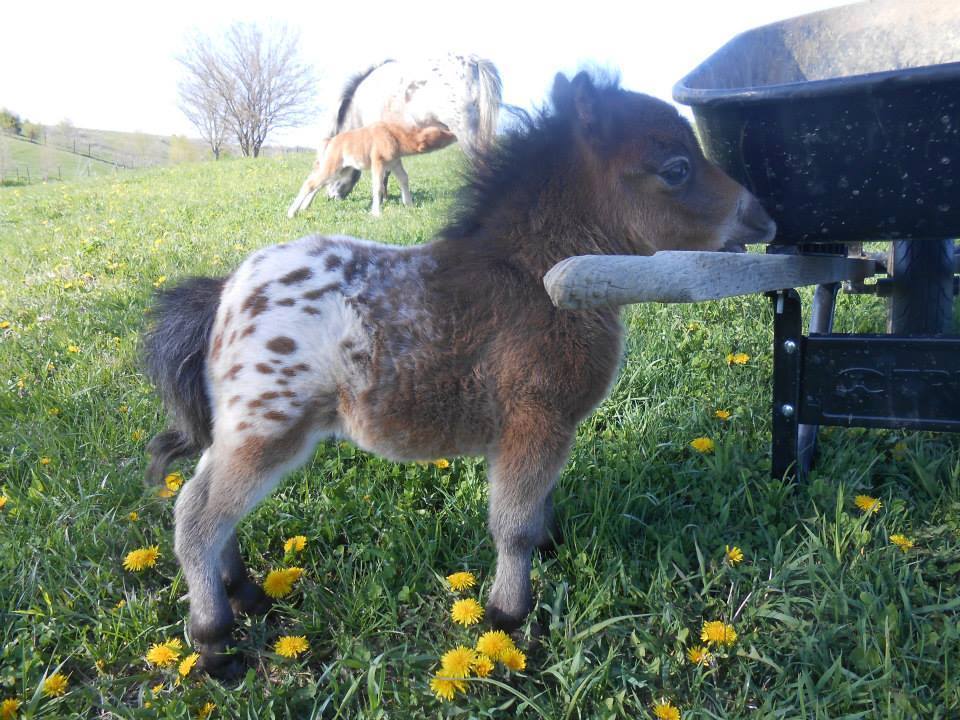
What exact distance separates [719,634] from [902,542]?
2.60 ft

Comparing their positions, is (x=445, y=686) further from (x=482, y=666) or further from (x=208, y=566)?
(x=208, y=566)

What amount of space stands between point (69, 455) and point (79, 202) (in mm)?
10934

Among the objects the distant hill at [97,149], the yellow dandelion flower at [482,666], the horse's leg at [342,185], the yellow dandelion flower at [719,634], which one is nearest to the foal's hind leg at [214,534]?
the yellow dandelion flower at [482,666]

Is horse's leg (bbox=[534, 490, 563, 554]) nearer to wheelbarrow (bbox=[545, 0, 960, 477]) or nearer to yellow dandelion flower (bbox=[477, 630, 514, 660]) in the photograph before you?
yellow dandelion flower (bbox=[477, 630, 514, 660])

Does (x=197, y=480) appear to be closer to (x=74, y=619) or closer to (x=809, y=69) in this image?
(x=74, y=619)

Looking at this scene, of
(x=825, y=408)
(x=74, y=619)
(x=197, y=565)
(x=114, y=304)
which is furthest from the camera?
(x=114, y=304)

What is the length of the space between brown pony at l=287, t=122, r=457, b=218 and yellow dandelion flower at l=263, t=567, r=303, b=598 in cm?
786

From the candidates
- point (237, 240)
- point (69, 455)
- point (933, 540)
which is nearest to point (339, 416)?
point (69, 455)

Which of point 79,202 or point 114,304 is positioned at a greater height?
point 79,202

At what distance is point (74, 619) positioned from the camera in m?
2.38

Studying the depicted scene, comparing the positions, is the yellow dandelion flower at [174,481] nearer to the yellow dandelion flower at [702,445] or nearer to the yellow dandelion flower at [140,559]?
the yellow dandelion flower at [140,559]

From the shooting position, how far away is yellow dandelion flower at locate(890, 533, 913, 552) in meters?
2.37

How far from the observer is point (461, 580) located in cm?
233

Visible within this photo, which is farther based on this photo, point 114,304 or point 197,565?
point 114,304
